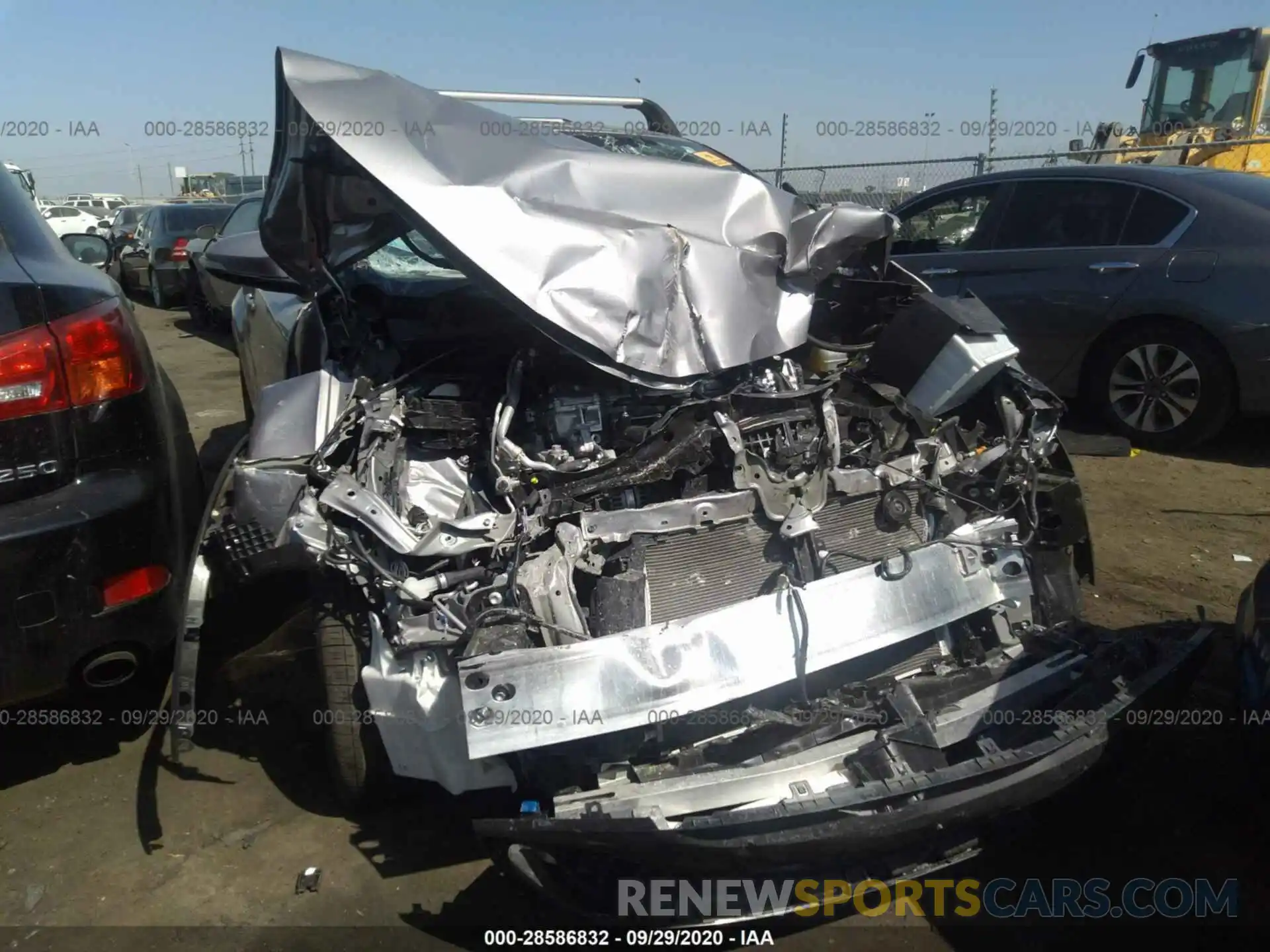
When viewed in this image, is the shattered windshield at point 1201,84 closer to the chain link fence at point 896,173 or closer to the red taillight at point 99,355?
the chain link fence at point 896,173

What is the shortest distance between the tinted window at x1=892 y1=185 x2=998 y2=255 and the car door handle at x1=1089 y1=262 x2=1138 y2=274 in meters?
0.80

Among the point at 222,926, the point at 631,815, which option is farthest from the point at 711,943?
the point at 222,926

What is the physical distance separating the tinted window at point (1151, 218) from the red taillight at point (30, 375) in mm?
→ 5722

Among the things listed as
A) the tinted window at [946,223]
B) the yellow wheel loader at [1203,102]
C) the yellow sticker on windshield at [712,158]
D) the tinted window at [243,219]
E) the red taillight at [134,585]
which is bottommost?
the red taillight at [134,585]

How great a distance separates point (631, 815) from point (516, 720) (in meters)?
0.33

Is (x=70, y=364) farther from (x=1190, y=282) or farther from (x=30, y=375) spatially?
(x=1190, y=282)

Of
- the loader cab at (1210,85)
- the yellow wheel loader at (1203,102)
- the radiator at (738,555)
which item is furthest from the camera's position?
the loader cab at (1210,85)

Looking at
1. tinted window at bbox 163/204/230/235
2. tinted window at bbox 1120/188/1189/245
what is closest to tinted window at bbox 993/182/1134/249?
tinted window at bbox 1120/188/1189/245

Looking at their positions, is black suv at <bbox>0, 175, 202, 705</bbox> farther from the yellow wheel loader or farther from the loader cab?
the loader cab

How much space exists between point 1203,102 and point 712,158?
11053mm

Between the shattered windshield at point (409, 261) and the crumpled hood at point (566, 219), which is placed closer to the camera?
the crumpled hood at point (566, 219)

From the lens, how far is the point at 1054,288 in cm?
586

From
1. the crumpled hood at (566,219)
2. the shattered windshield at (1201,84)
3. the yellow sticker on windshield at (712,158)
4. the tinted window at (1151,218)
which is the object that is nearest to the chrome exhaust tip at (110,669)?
the crumpled hood at (566,219)

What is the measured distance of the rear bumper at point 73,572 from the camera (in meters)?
2.36
